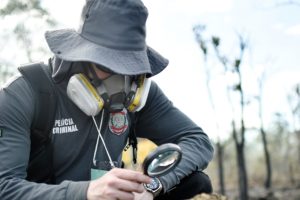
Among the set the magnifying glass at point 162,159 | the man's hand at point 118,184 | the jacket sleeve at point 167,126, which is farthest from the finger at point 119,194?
the jacket sleeve at point 167,126

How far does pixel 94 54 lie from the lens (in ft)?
8.02

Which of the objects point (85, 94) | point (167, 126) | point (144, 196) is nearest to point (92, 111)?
point (85, 94)

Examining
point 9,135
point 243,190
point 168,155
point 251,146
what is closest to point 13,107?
point 9,135

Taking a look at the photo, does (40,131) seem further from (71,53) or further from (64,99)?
(71,53)

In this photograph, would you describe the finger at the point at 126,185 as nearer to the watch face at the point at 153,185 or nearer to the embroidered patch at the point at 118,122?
Result: the watch face at the point at 153,185

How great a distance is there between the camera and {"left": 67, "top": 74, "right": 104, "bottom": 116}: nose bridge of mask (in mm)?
2561

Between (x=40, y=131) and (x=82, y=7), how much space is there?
0.70 meters

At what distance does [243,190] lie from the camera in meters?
19.0

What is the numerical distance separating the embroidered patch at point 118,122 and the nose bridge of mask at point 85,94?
14.7 inches

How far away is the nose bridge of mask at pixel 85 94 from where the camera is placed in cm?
256

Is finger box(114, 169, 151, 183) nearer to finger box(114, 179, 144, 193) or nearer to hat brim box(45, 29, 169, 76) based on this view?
finger box(114, 179, 144, 193)

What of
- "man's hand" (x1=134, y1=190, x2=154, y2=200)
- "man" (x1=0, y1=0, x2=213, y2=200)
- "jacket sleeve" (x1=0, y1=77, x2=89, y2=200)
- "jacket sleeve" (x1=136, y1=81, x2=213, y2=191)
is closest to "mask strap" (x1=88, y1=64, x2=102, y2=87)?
"man" (x1=0, y1=0, x2=213, y2=200)

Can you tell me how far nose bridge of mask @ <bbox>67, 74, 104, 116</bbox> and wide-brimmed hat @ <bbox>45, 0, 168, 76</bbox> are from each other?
15cm

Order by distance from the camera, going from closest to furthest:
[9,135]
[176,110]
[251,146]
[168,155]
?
[168,155] → [9,135] → [176,110] → [251,146]
